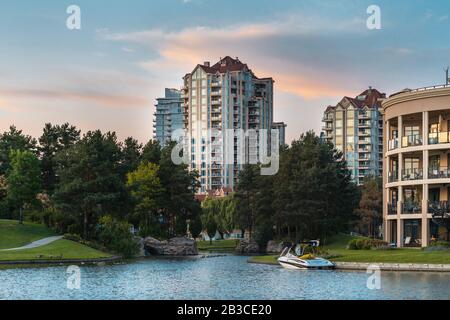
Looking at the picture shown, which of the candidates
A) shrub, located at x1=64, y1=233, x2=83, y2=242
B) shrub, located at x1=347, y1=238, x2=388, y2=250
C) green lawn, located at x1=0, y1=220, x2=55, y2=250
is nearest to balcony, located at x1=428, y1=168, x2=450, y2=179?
shrub, located at x1=347, y1=238, x2=388, y2=250

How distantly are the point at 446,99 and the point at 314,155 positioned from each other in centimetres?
2432

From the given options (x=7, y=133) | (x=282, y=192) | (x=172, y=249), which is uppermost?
(x=7, y=133)

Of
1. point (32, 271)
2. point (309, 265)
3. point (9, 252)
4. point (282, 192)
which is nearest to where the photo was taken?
point (32, 271)

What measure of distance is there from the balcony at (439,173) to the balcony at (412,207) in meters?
3.17

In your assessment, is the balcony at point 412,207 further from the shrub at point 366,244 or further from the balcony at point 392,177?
the shrub at point 366,244

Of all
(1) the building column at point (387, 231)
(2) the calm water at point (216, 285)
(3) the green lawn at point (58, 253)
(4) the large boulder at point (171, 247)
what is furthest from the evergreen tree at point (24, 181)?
(1) the building column at point (387, 231)

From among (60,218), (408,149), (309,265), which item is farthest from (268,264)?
(60,218)

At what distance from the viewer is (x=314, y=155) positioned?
9362 cm

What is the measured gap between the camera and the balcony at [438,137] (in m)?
73.1

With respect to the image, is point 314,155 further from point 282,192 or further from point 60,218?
point 60,218

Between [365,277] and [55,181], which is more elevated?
[55,181]

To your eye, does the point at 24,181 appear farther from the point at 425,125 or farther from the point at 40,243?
the point at 425,125

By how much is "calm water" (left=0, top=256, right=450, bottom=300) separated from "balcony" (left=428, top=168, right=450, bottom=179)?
24089 millimetres

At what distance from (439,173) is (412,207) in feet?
14.4
